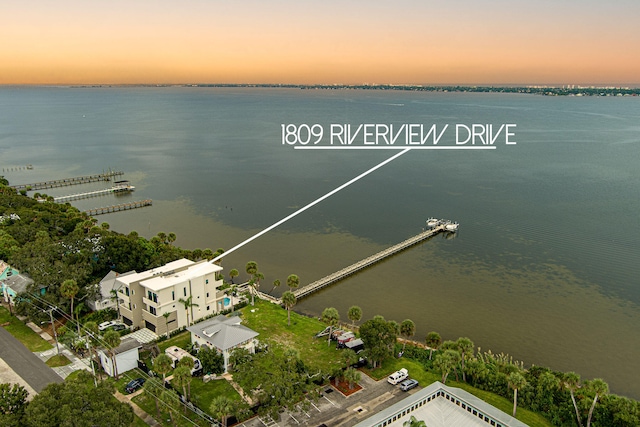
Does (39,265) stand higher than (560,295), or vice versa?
(39,265)

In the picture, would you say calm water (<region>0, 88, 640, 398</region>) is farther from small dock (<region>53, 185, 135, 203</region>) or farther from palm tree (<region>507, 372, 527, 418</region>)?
palm tree (<region>507, 372, 527, 418</region>)

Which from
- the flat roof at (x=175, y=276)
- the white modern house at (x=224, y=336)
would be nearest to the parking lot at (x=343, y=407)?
the white modern house at (x=224, y=336)

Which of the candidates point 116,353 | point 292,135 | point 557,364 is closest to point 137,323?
point 116,353

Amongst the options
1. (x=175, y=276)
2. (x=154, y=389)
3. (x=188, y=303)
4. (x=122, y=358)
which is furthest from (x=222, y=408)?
(x=175, y=276)

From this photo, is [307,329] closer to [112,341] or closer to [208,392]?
[208,392]

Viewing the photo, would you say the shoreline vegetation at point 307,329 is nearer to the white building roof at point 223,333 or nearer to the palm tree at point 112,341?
the white building roof at point 223,333

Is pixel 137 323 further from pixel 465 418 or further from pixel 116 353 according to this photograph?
pixel 465 418

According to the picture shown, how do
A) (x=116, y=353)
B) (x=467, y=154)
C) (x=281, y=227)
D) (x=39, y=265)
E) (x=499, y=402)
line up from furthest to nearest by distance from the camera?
1. (x=467, y=154)
2. (x=281, y=227)
3. (x=39, y=265)
4. (x=116, y=353)
5. (x=499, y=402)

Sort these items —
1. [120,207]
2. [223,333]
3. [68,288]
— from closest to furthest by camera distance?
[223,333] → [68,288] → [120,207]
